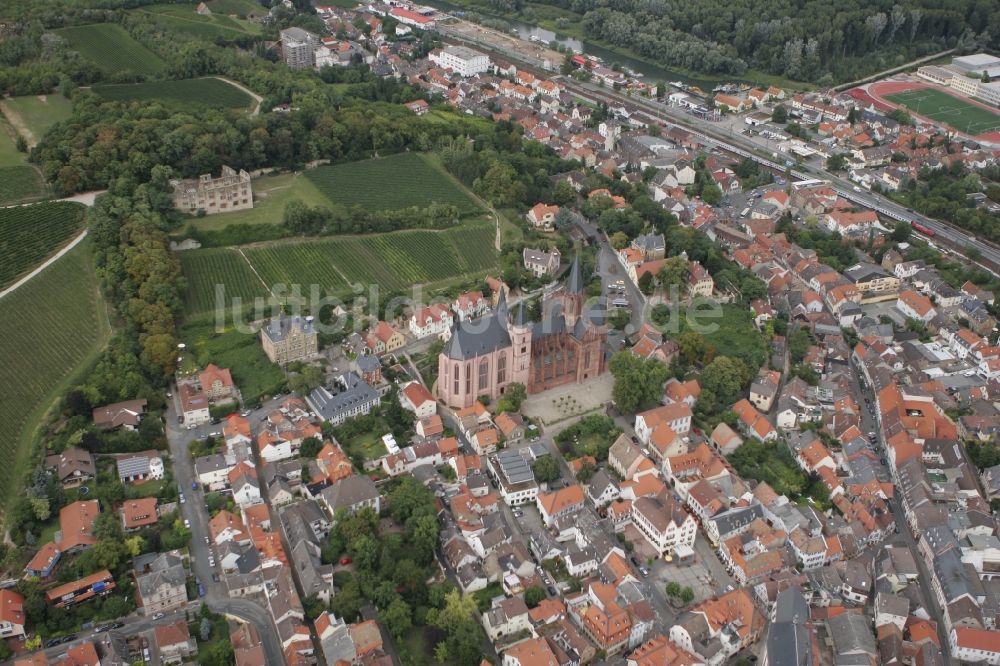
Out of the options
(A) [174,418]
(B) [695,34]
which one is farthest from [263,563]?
(B) [695,34]

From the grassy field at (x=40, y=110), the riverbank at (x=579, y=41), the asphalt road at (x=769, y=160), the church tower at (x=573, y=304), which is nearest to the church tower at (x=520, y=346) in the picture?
the church tower at (x=573, y=304)

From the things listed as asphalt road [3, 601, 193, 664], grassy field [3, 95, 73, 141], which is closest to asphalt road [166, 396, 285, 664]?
asphalt road [3, 601, 193, 664]

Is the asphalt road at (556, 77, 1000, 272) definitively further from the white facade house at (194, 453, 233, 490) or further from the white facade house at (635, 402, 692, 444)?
the white facade house at (194, 453, 233, 490)

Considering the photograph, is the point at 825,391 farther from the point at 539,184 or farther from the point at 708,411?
the point at 539,184

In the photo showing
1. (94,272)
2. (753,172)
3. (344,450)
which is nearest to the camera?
(344,450)

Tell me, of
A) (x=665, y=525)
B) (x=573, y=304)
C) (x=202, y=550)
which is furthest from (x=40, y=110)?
(x=665, y=525)

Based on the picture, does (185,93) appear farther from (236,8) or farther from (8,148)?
(236,8)

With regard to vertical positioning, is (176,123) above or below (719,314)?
above
